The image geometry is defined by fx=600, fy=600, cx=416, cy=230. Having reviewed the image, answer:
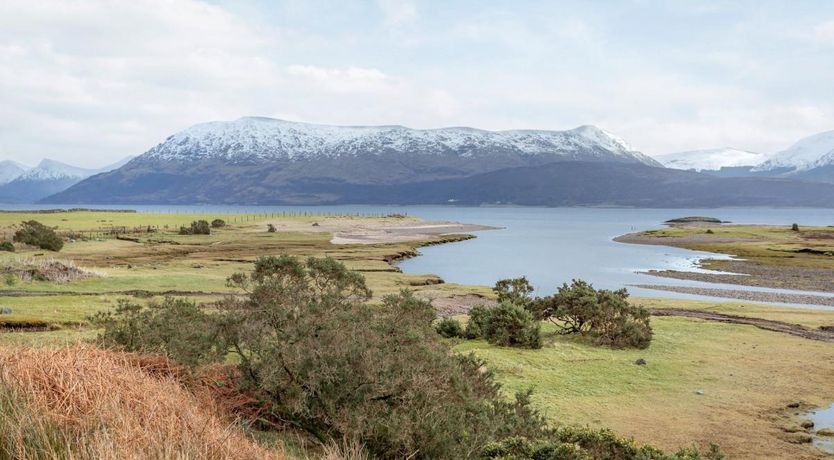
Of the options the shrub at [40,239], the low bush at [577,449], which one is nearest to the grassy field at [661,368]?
the low bush at [577,449]

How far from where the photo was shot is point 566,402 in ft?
49.8

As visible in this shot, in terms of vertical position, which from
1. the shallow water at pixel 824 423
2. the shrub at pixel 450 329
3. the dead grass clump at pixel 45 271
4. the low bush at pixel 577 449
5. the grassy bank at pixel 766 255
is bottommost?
the grassy bank at pixel 766 255

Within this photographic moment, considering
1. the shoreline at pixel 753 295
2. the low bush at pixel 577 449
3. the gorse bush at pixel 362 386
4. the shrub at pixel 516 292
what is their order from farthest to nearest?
the shoreline at pixel 753 295, the shrub at pixel 516 292, the gorse bush at pixel 362 386, the low bush at pixel 577 449

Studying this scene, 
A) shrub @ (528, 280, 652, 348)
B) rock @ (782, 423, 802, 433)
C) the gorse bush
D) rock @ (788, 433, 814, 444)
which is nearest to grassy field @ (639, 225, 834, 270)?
shrub @ (528, 280, 652, 348)

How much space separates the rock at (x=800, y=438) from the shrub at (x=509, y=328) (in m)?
8.75

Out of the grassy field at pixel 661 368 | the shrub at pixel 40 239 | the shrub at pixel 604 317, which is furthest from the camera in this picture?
the shrub at pixel 40 239

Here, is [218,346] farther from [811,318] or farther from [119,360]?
[811,318]

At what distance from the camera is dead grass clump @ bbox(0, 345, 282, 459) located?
17.1 ft

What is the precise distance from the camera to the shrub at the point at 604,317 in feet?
71.1

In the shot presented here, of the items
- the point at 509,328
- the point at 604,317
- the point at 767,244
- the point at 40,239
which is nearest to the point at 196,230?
the point at 40,239

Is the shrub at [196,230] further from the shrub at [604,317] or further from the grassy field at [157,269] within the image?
the shrub at [604,317]

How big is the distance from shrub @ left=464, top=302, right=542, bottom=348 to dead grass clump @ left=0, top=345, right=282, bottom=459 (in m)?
13.9

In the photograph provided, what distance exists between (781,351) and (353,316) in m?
17.5

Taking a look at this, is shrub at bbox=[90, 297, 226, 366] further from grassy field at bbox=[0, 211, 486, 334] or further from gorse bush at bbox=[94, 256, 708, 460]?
grassy field at bbox=[0, 211, 486, 334]
